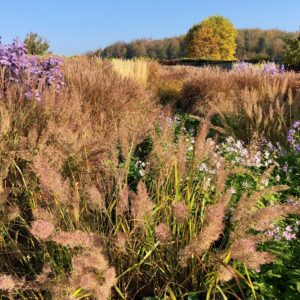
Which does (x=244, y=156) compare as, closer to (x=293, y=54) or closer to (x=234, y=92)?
(x=234, y=92)

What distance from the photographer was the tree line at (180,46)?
142 ft

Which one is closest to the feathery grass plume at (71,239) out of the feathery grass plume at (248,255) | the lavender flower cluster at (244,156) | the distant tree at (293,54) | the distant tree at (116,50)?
the feathery grass plume at (248,255)

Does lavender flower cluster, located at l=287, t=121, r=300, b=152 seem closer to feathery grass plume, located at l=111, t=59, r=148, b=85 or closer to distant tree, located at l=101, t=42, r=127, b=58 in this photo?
feathery grass plume, located at l=111, t=59, r=148, b=85

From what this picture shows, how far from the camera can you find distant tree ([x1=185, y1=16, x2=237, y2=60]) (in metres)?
30.0

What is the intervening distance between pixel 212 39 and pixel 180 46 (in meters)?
17.0

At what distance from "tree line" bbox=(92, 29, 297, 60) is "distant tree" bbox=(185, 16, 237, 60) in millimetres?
11036

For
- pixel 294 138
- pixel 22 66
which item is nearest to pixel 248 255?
pixel 294 138

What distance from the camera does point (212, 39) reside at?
30.4 m

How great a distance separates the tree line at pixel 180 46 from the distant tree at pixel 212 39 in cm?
1104

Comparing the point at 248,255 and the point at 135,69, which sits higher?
the point at 135,69

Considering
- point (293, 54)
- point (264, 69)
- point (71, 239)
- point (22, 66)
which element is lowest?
point (71, 239)

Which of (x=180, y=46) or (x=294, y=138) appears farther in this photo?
(x=180, y=46)

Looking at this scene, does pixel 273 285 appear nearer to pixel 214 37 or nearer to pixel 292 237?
pixel 292 237

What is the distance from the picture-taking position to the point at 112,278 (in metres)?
1.50
